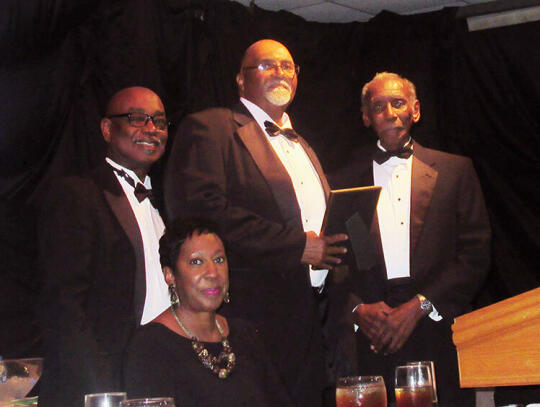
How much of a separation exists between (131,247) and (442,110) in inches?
122

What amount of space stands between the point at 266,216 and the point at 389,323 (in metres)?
0.69

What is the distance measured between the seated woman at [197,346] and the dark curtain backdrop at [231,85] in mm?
1429

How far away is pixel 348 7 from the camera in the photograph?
17.6 feet

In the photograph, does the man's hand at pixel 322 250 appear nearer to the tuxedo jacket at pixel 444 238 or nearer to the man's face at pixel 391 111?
→ the tuxedo jacket at pixel 444 238

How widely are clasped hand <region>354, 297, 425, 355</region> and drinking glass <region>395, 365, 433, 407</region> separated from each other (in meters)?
1.48

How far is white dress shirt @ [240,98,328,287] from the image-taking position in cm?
314

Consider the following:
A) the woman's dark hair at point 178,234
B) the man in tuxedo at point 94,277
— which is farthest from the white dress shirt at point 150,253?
the woman's dark hair at point 178,234

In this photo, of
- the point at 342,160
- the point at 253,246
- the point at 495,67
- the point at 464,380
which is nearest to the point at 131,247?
the point at 253,246

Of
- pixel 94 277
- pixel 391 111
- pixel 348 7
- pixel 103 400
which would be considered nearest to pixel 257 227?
pixel 94 277

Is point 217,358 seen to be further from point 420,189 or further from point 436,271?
point 420,189

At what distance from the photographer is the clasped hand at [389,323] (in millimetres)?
3205

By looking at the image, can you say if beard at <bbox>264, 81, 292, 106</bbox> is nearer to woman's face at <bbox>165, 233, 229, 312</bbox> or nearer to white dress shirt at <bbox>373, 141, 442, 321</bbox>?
white dress shirt at <bbox>373, 141, 442, 321</bbox>

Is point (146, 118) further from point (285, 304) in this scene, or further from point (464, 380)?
point (464, 380)

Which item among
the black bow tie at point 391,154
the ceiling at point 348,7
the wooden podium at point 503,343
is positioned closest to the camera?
the wooden podium at point 503,343
